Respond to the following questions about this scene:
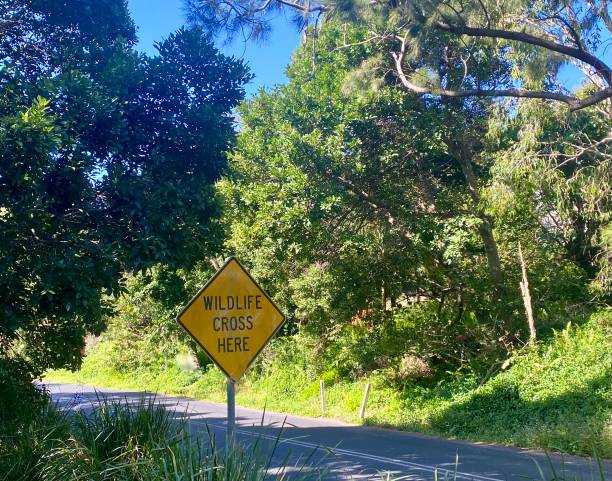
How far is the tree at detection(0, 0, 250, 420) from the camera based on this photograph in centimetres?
880

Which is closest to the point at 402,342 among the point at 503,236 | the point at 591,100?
the point at 503,236

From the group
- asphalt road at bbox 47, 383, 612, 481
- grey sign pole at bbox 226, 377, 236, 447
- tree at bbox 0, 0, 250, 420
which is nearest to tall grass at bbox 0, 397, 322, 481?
grey sign pole at bbox 226, 377, 236, 447

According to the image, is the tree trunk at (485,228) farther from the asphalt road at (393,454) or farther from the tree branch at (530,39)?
the tree branch at (530,39)

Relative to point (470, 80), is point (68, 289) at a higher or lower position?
lower

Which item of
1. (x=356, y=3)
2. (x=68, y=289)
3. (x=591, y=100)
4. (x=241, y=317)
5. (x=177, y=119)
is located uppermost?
(x=356, y=3)

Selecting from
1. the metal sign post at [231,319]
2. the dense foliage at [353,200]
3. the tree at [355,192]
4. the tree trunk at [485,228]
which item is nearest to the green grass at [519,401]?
the dense foliage at [353,200]

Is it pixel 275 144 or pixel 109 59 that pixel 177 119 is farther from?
pixel 275 144

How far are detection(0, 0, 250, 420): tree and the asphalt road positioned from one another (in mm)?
1583

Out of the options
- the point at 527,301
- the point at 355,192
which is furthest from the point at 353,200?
the point at 527,301

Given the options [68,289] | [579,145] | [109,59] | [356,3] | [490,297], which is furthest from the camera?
[490,297]

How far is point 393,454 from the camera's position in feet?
41.6

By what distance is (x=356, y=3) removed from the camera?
1190 centimetres

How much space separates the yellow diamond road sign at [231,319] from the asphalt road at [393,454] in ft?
5.82

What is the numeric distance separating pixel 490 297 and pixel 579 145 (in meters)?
5.75
